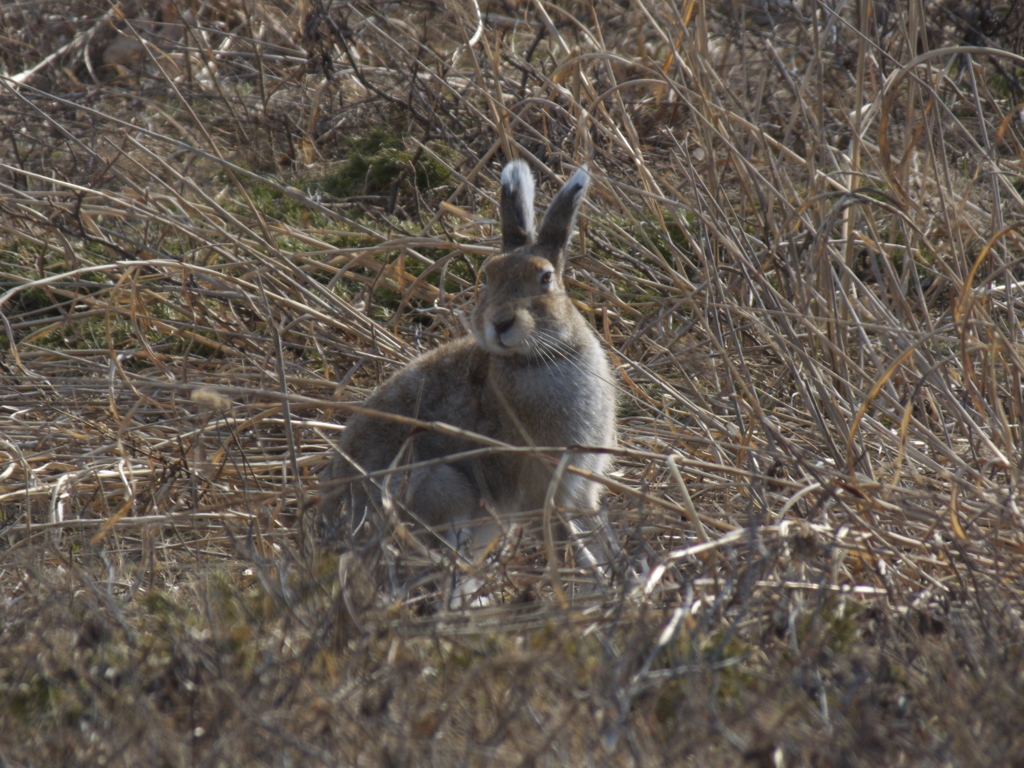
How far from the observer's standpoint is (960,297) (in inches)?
137

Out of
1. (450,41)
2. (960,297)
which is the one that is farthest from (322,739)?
(450,41)

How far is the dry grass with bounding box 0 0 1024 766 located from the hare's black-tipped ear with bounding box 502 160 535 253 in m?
0.49

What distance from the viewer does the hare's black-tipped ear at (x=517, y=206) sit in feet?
13.5

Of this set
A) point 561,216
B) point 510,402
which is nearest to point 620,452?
point 510,402

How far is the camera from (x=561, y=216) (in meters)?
4.08

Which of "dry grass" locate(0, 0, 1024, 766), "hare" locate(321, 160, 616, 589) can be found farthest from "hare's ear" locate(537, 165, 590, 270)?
"dry grass" locate(0, 0, 1024, 766)

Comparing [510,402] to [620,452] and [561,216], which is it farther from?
[620,452]

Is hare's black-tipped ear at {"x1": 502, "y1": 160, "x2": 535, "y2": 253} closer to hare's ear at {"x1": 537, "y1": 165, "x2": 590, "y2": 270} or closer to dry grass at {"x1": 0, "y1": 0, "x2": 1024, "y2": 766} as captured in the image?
hare's ear at {"x1": 537, "y1": 165, "x2": 590, "y2": 270}

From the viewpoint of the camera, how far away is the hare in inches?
155

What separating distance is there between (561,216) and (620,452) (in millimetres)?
1313

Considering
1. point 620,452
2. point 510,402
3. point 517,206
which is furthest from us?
point 517,206

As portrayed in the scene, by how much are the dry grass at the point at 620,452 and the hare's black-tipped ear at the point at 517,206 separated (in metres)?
0.49

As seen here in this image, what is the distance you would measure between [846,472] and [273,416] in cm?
254

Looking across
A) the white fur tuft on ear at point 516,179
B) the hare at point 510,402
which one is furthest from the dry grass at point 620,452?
the white fur tuft on ear at point 516,179
